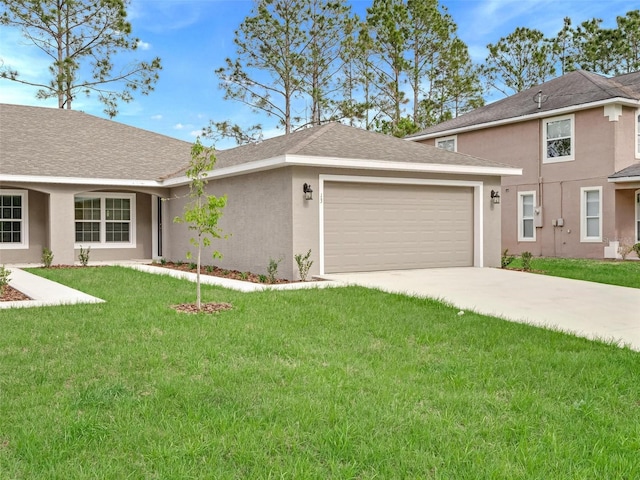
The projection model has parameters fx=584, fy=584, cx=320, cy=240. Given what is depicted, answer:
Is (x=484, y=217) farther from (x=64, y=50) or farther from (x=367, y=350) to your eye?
(x=64, y=50)

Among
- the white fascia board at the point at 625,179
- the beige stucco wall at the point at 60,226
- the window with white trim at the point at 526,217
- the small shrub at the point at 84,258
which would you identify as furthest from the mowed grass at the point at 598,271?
the small shrub at the point at 84,258

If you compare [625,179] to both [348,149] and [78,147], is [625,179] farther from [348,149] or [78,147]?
[78,147]

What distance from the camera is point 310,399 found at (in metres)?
4.44

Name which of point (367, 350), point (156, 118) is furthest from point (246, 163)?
point (156, 118)

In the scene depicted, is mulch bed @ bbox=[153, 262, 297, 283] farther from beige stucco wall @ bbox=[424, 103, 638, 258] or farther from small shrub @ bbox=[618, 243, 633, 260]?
small shrub @ bbox=[618, 243, 633, 260]

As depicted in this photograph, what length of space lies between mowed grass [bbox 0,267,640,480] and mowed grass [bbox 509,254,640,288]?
20.7ft

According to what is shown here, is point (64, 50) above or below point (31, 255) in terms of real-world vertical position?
above

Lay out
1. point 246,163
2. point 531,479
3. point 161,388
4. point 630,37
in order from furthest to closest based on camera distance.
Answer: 1. point 630,37
2. point 246,163
3. point 161,388
4. point 531,479

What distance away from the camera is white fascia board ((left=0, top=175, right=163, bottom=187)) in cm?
1614

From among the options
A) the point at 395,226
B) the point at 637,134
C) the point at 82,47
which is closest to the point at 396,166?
the point at 395,226

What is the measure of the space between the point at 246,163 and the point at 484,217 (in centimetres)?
621

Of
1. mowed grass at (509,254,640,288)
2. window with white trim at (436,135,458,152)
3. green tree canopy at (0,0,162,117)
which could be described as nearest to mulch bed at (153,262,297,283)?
mowed grass at (509,254,640,288)

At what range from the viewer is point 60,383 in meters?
4.91

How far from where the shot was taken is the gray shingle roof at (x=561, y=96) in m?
18.9
